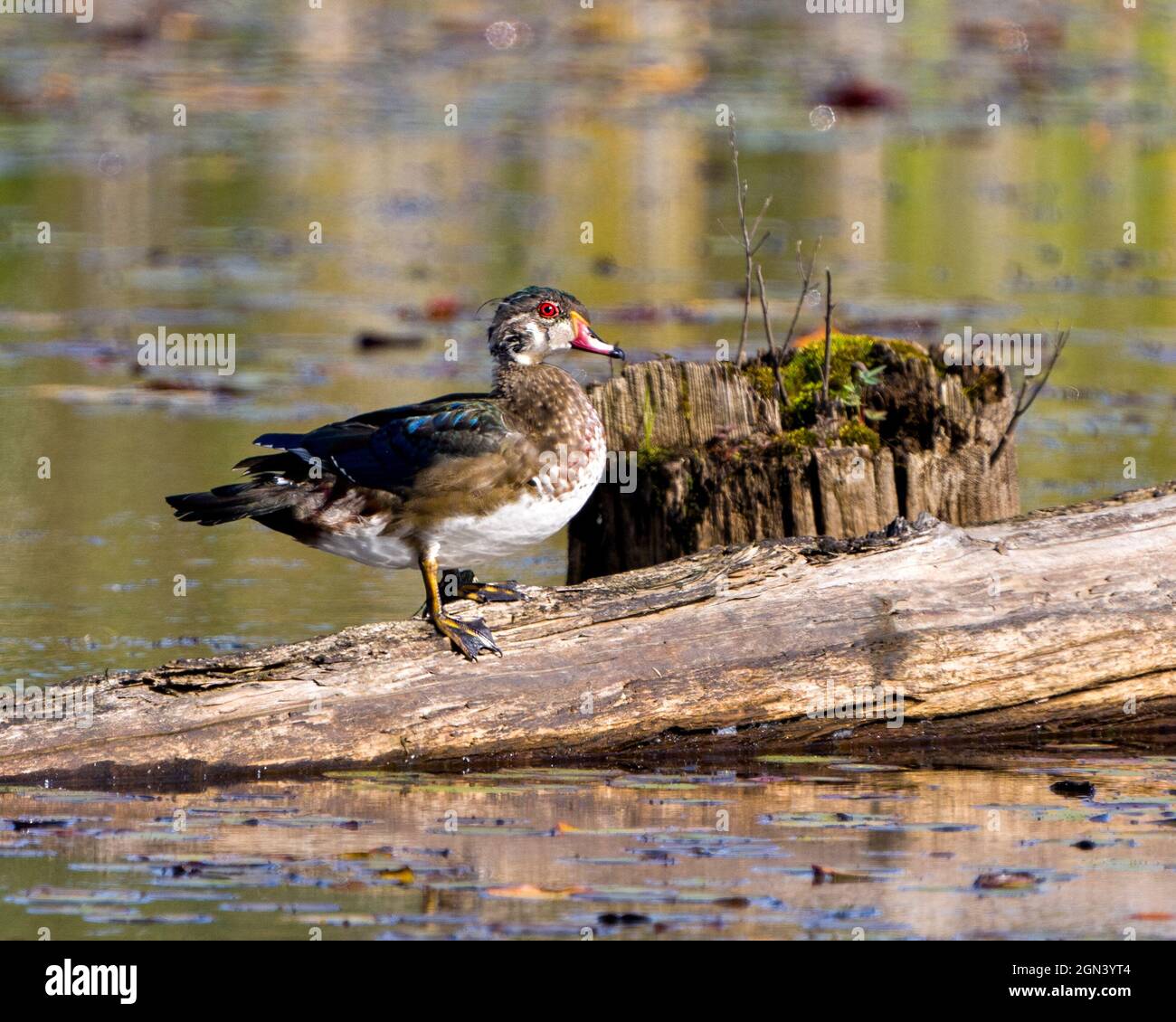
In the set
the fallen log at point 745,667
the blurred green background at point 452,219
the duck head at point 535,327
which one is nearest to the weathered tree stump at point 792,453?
the fallen log at point 745,667

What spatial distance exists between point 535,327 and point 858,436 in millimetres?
1413

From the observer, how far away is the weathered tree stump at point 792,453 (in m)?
7.11

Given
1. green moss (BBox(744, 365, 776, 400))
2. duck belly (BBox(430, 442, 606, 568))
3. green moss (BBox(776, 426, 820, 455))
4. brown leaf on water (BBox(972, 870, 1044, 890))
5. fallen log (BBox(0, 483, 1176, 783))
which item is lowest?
brown leaf on water (BBox(972, 870, 1044, 890))

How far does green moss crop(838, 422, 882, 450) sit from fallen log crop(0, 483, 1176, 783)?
0.94 m

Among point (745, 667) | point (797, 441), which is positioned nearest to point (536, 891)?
point (745, 667)

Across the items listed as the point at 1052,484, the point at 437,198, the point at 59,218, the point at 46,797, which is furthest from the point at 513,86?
the point at 46,797

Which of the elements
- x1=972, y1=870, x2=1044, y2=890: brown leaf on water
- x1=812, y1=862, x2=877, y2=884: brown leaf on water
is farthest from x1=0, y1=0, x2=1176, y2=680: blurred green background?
x1=972, y1=870, x2=1044, y2=890: brown leaf on water

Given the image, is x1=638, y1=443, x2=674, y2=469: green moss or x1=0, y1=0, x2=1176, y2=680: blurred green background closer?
x1=638, y1=443, x2=674, y2=469: green moss

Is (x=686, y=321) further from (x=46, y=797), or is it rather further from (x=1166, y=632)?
(x=46, y=797)

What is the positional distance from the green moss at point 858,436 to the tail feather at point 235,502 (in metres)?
2.11

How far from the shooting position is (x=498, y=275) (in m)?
14.6

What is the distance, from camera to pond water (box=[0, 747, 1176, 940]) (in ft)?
15.5

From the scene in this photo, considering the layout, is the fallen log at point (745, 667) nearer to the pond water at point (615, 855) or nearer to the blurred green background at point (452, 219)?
the pond water at point (615, 855)

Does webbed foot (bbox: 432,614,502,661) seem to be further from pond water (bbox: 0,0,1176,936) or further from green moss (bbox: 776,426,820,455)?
green moss (bbox: 776,426,820,455)
